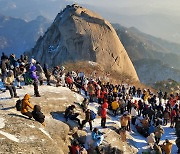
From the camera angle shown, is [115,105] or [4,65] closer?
[4,65]

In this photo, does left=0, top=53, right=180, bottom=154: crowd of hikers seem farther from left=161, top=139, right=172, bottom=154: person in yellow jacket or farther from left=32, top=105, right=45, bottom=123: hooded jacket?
left=32, top=105, right=45, bottom=123: hooded jacket

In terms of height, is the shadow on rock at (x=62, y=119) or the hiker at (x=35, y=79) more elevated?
the hiker at (x=35, y=79)

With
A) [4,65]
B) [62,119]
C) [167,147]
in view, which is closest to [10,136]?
[62,119]

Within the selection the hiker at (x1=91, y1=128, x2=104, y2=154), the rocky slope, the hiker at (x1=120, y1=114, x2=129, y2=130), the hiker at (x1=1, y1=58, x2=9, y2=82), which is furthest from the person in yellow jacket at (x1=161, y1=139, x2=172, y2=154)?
the hiker at (x1=1, y1=58, x2=9, y2=82)

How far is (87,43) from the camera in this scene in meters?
79.2

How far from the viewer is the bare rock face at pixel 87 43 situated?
77.1 meters

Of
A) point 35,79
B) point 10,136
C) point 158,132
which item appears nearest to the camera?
point 10,136

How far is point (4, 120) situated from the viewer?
59.3ft

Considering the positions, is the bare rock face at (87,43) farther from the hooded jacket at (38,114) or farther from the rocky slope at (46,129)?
the hooded jacket at (38,114)

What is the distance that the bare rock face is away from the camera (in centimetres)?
7706

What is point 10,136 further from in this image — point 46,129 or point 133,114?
point 133,114

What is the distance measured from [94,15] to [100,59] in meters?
15.8

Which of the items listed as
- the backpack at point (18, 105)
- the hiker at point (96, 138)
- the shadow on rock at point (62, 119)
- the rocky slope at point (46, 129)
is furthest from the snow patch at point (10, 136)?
the shadow on rock at point (62, 119)

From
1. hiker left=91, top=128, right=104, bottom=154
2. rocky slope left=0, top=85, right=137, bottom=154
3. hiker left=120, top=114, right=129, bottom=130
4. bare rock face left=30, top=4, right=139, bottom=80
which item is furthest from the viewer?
bare rock face left=30, top=4, right=139, bottom=80
